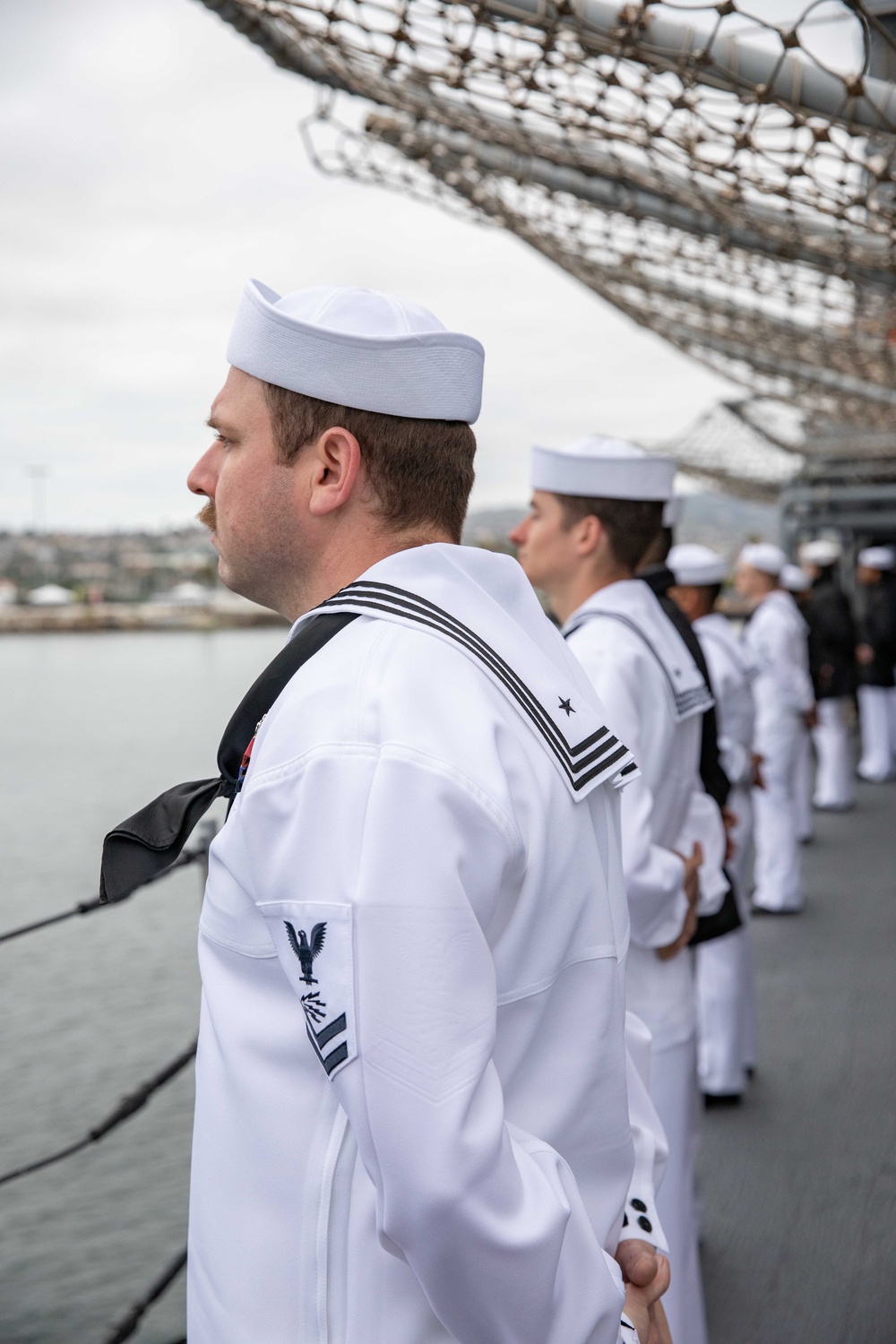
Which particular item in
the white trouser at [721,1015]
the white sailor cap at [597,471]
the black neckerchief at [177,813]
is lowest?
the white trouser at [721,1015]

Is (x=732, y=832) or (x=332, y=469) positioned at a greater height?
(x=332, y=469)

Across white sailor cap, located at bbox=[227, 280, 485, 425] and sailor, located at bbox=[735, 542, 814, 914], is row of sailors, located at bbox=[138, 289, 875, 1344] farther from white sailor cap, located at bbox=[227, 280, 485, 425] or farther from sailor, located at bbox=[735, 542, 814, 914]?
sailor, located at bbox=[735, 542, 814, 914]

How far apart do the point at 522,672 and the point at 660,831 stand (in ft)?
4.44

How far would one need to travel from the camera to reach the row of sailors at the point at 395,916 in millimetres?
784

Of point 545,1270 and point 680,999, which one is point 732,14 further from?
point 545,1270

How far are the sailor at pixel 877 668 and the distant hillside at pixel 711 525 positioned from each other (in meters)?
1.01

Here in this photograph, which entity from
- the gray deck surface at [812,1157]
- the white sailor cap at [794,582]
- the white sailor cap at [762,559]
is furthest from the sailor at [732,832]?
the white sailor cap at [794,582]

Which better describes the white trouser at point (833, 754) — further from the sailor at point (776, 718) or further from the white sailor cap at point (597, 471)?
the white sailor cap at point (597, 471)

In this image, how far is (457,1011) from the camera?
79 centimetres

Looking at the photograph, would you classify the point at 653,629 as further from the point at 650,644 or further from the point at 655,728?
→ the point at 655,728

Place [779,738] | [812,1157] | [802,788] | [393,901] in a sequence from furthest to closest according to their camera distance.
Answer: [802,788] < [779,738] < [812,1157] < [393,901]

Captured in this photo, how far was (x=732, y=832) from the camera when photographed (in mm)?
3938

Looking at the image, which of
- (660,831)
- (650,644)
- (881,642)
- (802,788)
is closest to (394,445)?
(650,644)

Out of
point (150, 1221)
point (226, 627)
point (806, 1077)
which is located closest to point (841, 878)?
point (806, 1077)
